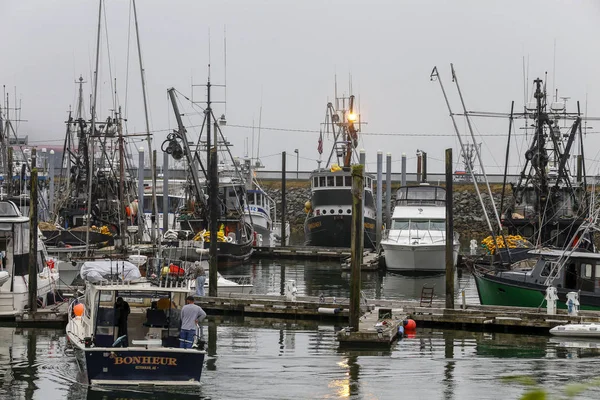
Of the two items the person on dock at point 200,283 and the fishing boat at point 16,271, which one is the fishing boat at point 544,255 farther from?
the fishing boat at point 16,271

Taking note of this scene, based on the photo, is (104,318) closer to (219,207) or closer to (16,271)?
(16,271)

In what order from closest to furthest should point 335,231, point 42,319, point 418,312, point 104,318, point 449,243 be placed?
point 104,318 < point 42,319 < point 418,312 < point 449,243 < point 335,231

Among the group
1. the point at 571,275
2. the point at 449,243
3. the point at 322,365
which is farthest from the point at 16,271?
the point at 571,275

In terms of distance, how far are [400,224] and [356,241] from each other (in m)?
28.1

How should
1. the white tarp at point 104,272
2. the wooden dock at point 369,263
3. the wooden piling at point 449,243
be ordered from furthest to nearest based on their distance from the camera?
the wooden dock at point 369,263
the wooden piling at point 449,243
the white tarp at point 104,272

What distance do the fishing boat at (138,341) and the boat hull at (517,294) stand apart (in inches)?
593

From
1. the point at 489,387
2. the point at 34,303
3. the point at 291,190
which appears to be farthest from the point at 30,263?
the point at 291,190

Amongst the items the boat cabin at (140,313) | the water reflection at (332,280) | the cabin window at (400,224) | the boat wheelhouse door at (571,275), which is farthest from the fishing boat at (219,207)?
the boat cabin at (140,313)

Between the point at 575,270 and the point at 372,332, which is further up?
the point at 575,270

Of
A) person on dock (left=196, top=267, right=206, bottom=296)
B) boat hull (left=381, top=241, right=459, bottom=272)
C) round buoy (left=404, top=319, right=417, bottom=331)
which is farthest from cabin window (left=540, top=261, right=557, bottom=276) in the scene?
boat hull (left=381, top=241, right=459, bottom=272)

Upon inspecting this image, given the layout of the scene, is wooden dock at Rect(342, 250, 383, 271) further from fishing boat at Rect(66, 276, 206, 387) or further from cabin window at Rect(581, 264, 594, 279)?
fishing boat at Rect(66, 276, 206, 387)

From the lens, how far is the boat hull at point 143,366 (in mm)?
19438

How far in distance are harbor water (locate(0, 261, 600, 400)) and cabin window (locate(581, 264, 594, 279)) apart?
3.78 metres

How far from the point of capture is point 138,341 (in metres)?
20.0
